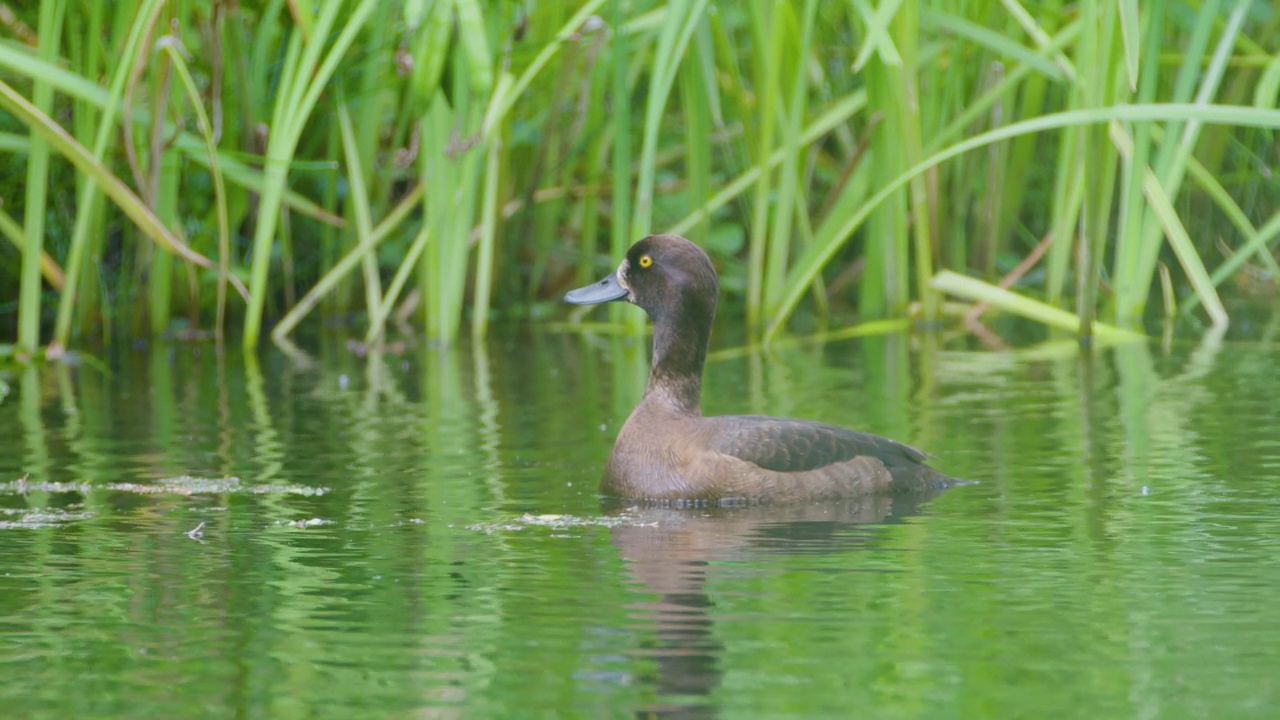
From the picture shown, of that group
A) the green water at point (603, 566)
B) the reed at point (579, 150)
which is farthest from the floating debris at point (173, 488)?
the reed at point (579, 150)

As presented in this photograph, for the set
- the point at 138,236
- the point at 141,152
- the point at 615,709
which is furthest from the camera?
the point at 138,236

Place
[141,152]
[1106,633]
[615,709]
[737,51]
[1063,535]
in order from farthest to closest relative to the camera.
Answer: [737,51]
[141,152]
[1063,535]
[1106,633]
[615,709]

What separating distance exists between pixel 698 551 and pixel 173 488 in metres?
2.00

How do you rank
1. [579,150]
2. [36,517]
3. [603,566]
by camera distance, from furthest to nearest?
[579,150], [36,517], [603,566]

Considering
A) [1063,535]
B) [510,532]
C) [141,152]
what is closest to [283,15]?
[141,152]

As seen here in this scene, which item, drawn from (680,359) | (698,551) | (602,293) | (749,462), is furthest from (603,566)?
(602,293)

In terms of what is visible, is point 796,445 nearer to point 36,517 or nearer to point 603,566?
point 603,566

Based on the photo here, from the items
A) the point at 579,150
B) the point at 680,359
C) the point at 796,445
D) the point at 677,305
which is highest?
the point at 579,150

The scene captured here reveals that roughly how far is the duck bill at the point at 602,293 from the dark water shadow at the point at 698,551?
4.01ft

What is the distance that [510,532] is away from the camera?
5500 millimetres

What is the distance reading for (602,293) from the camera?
7172mm

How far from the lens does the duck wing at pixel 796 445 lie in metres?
6.20

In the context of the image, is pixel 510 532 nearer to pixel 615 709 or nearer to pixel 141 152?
pixel 615 709

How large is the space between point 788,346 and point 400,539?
5.81 m
